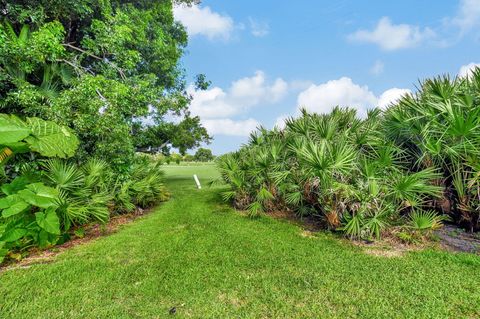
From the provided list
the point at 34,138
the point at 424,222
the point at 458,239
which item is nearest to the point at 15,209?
the point at 34,138

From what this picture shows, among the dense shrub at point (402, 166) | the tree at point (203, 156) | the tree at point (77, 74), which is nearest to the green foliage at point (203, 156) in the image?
the tree at point (203, 156)

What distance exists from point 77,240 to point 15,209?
1.90 meters

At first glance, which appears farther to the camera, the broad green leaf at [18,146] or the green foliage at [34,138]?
the broad green leaf at [18,146]

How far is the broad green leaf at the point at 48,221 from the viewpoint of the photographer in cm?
411

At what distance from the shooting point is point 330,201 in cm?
535

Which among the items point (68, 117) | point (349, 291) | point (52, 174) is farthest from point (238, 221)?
point (68, 117)

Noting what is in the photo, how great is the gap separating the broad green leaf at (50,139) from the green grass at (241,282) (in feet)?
6.40

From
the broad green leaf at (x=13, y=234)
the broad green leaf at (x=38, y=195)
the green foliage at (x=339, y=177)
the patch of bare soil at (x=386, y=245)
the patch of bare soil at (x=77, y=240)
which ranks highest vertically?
the green foliage at (x=339, y=177)

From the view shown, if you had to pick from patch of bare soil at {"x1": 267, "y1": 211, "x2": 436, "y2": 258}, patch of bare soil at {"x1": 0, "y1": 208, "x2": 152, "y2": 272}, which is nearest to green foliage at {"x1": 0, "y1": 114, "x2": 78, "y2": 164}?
patch of bare soil at {"x1": 0, "y1": 208, "x2": 152, "y2": 272}

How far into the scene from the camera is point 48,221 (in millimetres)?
4164

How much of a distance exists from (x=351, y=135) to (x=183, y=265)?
16.7 ft

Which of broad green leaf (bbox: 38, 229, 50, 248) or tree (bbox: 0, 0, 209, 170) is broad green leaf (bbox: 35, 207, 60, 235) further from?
tree (bbox: 0, 0, 209, 170)

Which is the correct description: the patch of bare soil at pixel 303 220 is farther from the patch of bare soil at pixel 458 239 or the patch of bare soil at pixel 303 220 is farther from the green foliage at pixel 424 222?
the patch of bare soil at pixel 458 239

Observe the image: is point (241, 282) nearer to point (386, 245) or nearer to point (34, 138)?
point (386, 245)
